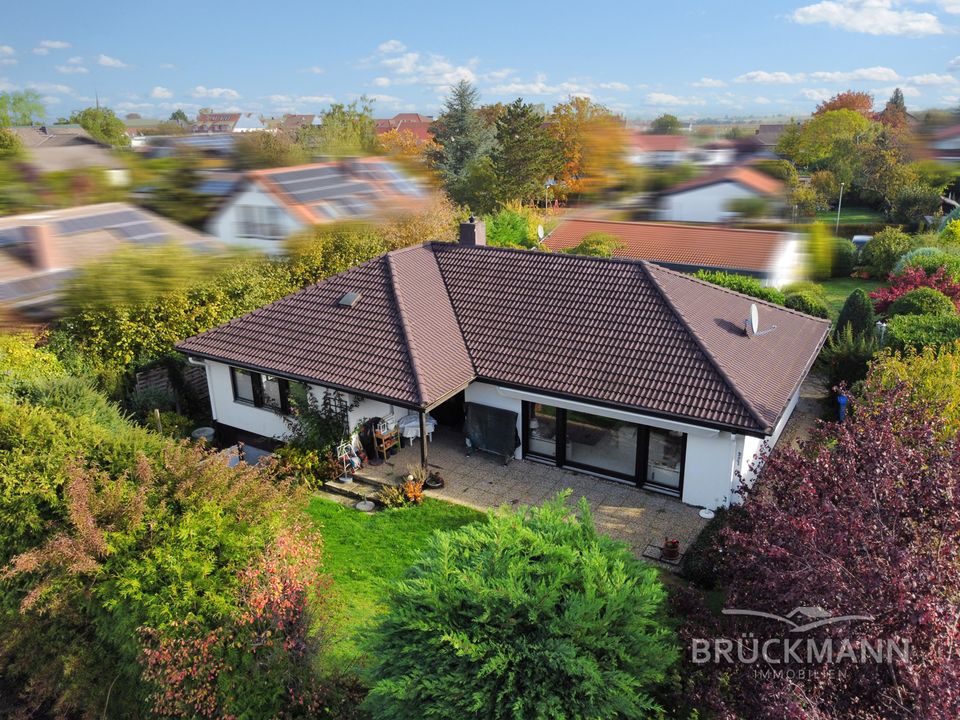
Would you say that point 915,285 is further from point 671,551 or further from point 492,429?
point 671,551

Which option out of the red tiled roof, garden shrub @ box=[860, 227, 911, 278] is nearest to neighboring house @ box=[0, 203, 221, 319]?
the red tiled roof

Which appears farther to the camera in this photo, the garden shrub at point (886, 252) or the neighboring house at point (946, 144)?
the garden shrub at point (886, 252)

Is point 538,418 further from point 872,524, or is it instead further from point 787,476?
point 872,524

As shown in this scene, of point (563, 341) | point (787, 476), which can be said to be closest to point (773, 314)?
point (563, 341)

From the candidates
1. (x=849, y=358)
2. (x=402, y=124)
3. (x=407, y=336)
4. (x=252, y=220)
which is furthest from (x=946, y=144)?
(x=849, y=358)

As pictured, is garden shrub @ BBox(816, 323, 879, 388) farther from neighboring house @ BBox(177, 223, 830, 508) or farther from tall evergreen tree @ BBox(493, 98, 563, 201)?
tall evergreen tree @ BBox(493, 98, 563, 201)

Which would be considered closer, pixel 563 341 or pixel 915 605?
pixel 915 605

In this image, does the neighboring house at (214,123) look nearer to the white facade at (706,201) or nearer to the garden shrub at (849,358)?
the white facade at (706,201)

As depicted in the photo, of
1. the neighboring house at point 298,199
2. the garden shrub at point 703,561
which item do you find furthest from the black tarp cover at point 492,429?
the neighboring house at point 298,199
